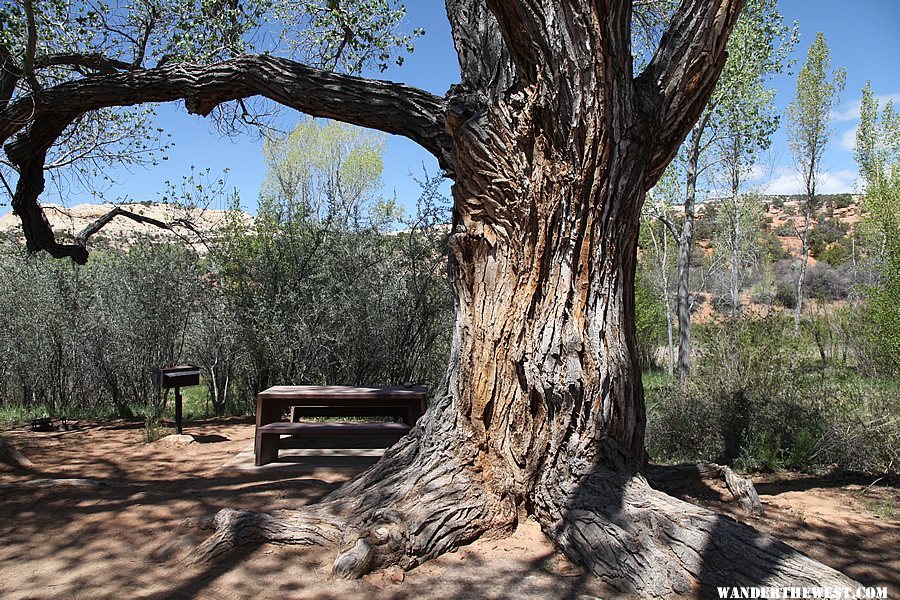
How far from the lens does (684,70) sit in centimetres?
360

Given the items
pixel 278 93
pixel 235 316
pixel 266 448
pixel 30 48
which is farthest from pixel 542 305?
pixel 235 316

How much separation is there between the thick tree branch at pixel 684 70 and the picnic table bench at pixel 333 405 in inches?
119

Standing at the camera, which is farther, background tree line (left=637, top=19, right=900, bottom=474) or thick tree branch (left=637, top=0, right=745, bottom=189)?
background tree line (left=637, top=19, right=900, bottom=474)

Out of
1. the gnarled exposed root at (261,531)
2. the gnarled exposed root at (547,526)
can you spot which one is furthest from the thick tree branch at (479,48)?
the gnarled exposed root at (261,531)

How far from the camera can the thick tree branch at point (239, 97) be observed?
4234mm

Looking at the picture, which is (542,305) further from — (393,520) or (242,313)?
(242,313)

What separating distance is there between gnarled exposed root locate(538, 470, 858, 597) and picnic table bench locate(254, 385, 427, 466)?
246 cm

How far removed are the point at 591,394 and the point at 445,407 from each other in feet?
2.86

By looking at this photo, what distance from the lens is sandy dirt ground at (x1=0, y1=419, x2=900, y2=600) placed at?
2.94 meters

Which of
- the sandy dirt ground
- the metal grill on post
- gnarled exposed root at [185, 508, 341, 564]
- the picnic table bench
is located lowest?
the sandy dirt ground

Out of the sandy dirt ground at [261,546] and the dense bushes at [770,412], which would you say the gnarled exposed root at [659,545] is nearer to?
the sandy dirt ground at [261,546]

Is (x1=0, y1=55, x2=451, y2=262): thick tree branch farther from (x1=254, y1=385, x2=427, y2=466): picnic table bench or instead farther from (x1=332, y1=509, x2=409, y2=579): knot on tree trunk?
(x1=254, y1=385, x2=427, y2=466): picnic table bench

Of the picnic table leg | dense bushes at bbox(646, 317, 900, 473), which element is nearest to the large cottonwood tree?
the picnic table leg

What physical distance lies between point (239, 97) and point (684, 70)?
3.30 metres
